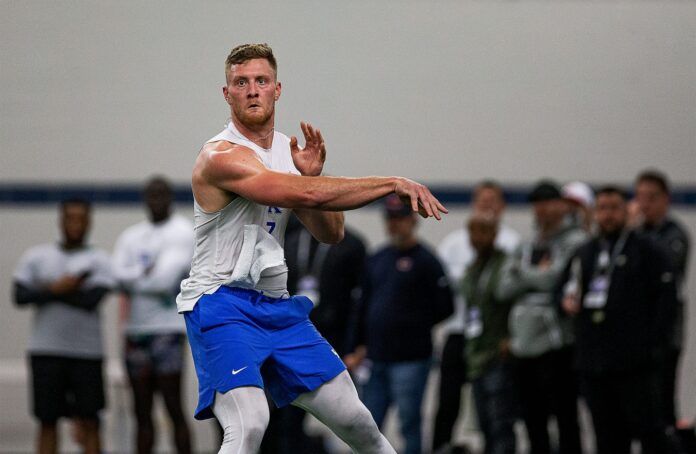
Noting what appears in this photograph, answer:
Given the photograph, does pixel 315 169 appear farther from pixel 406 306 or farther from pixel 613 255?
pixel 406 306

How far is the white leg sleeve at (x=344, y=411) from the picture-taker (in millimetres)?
5281

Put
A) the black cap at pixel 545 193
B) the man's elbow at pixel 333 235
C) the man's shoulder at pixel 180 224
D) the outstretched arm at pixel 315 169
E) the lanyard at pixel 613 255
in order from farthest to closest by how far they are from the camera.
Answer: the man's shoulder at pixel 180 224 < the black cap at pixel 545 193 < the lanyard at pixel 613 255 < the man's elbow at pixel 333 235 < the outstretched arm at pixel 315 169

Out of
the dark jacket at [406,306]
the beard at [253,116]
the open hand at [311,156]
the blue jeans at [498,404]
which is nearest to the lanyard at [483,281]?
the dark jacket at [406,306]

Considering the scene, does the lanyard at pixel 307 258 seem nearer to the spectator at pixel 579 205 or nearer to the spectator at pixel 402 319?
the spectator at pixel 402 319

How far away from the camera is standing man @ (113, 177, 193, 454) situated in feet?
30.7

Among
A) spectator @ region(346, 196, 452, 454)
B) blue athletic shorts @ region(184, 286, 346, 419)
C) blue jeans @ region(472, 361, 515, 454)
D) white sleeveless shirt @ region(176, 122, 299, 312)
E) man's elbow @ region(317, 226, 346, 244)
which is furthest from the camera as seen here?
spectator @ region(346, 196, 452, 454)

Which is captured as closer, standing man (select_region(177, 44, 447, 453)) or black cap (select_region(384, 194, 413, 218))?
standing man (select_region(177, 44, 447, 453))

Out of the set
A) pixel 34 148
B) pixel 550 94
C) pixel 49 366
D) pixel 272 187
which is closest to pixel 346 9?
pixel 550 94

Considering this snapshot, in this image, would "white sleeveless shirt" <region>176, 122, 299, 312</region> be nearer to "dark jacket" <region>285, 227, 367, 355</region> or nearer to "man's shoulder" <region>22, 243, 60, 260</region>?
"dark jacket" <region>285, 227, 367, 355</region>

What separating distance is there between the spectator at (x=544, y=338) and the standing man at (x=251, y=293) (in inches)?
136

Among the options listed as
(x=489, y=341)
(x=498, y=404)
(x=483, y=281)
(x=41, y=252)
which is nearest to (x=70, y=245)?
(x=41, y=252)

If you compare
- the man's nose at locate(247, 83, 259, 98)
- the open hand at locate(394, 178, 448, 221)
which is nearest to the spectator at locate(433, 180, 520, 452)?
the man's nose at locate(247, 83, 259, 98)

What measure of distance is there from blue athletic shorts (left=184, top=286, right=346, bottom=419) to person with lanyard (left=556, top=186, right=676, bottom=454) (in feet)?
10.5

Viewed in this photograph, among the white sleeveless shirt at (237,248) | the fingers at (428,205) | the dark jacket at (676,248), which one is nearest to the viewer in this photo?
the fingers at (428,205)
